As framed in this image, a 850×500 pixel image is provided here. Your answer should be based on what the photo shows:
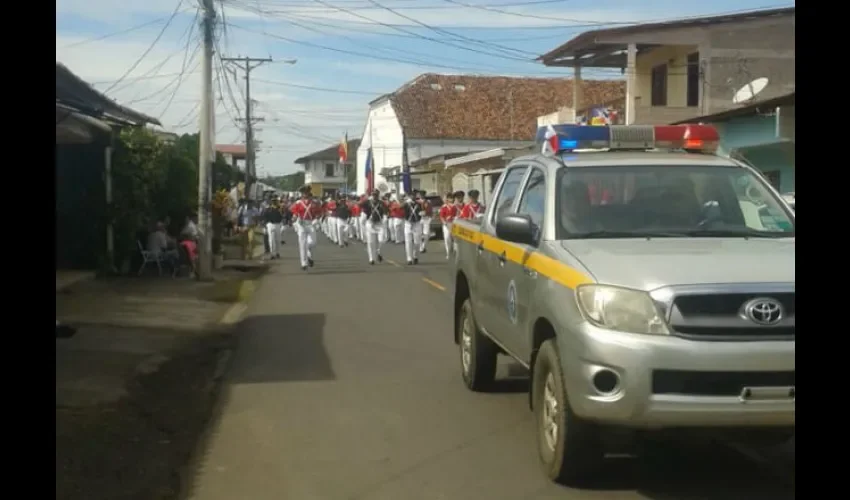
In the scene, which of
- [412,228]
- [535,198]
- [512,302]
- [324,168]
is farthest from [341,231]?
[324,168]

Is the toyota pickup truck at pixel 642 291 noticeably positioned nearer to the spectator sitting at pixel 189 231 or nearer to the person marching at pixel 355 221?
the spectator sitting at pixel 189 231

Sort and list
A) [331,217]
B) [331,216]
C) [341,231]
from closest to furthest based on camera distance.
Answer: [341,231], [331,216], [331,217]

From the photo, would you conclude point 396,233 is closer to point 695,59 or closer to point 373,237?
point 373,237

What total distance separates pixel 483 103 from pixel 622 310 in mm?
59262

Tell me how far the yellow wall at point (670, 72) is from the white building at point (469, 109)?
83.9 feet

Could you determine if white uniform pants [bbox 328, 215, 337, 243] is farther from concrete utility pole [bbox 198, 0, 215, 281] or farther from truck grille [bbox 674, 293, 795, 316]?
truck grille [bbox 674, 293, 795, 316]

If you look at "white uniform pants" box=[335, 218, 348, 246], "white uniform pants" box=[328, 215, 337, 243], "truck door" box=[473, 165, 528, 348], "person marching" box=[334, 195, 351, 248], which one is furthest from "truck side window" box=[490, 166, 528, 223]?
"white uniform pants" box=[328, 215, 337, 243]

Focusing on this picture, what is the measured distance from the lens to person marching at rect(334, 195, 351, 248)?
114 feet

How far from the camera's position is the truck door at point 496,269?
25.8 feet

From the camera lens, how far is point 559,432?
616 centimetres

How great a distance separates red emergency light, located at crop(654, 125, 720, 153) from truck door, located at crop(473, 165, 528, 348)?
3.36 ft

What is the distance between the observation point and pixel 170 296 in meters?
18.0
